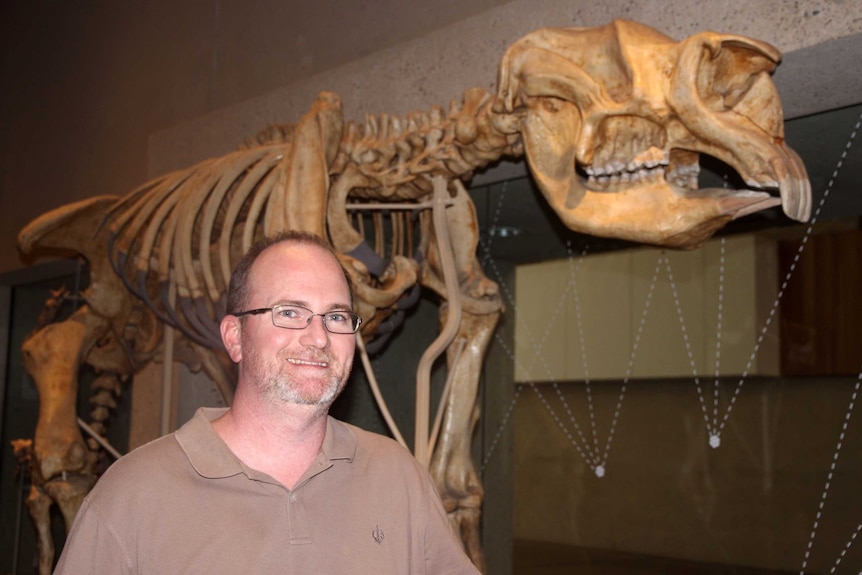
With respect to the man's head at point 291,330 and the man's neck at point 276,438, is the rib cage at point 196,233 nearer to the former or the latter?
the man's head at point 291,330

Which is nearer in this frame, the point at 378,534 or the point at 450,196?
the point at 378,534

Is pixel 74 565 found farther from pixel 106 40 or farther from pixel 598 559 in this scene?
pixel 106 40

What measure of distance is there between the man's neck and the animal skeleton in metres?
1.25

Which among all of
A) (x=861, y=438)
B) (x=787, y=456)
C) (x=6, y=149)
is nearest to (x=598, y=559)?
(x=787, y=456)

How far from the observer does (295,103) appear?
16.5 ft

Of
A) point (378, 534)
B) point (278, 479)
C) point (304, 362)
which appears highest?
point (304, 362)

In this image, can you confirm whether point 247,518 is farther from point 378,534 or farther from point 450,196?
point 450,196

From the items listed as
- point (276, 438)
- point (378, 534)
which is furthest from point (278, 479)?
point (378, 534)

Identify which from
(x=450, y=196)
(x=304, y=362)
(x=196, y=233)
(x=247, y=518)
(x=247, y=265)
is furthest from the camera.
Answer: (x=196, y=233)

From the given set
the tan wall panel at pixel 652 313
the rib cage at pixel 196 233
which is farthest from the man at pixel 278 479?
the tan wall panel at pixel 652 313

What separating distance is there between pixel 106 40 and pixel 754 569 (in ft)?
18.8

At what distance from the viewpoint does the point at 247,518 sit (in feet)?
5.44

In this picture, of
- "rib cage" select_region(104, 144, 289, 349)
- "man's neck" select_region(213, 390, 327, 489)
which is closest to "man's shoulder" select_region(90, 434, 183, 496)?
"man's neck" select_region(213, 390, 327, 489)

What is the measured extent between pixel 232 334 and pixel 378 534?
51 centimetres
